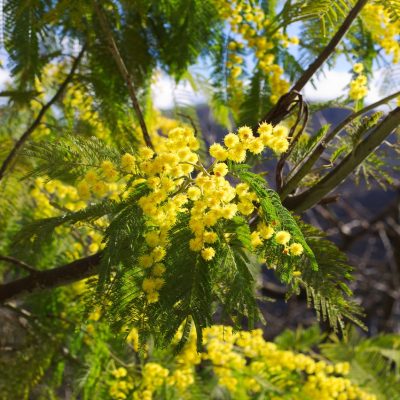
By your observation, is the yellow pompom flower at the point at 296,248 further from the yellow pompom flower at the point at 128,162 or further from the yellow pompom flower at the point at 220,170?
the yellow pompom flower at the point at 128,162

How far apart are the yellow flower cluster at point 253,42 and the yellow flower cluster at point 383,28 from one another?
0.25m

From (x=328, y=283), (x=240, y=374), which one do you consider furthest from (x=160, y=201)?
(x=240, y=374)

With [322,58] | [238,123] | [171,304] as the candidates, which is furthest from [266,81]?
[171,304]

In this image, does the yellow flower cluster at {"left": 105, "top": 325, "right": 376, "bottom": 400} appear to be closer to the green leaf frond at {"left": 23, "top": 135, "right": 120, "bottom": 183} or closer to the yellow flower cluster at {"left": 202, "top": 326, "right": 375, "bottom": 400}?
the yellow flower cluster at {"left": 202, "top": 326, "right": 375, "bottom": 400}

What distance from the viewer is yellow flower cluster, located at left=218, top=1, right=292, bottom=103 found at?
1.85m

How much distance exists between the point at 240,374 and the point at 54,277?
0.94m

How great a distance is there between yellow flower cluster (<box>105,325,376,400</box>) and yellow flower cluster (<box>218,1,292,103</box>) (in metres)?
0.76

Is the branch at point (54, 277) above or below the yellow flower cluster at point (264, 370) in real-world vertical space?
above

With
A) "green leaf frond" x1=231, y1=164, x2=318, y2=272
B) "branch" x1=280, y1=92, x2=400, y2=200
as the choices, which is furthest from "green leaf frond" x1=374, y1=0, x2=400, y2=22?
"green leaf frond" x1=231, y1=164, x2=318, y2=272

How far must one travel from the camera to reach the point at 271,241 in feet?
2.84

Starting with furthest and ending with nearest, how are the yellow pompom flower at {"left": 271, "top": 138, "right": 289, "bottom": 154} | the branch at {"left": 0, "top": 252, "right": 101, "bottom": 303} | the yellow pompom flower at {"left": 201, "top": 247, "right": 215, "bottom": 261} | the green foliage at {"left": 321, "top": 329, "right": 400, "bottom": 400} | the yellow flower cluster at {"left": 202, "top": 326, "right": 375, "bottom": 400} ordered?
the green foliage at {"left": 321, "top": 329, "right": 400, "bottom": 400}, the yellow flower cluster at {"left": 202, "top": 326, "right": 375, "bottom": 400}, the branch at {"left": 0, "top": 252, "right": 101, "bottom": 303}, the yellow pompom flower at {"left": 271, "top": 138, "right": 289, "bottom": 154}, the yellow pompom flower at {"left": 201, "top": 247, "right": 215, "bottom": 261}

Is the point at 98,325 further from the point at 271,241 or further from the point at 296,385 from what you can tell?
the point at 271,241

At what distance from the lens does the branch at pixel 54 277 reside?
1.25 m

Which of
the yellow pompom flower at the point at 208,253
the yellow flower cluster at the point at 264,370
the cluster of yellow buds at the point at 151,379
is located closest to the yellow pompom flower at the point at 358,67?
the yellow pompom flower at the point at 208,253
